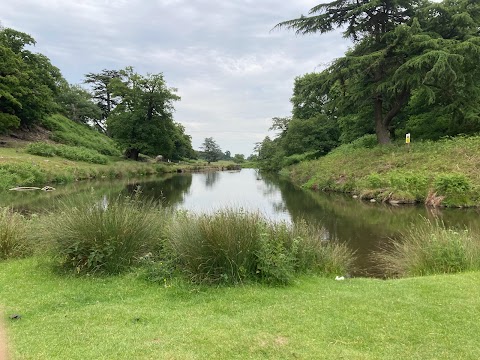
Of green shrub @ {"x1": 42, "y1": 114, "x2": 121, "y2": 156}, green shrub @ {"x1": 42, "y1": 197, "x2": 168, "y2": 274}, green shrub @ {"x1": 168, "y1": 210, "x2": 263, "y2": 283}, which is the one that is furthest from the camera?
green shrub @ {"x1": 42, "y1": 114, "x2": 121, "y2": 156}

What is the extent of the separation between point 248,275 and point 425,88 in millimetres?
20538

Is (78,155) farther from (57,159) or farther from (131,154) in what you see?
(131,154)

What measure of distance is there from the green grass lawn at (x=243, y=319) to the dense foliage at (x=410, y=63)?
1844 centimetres

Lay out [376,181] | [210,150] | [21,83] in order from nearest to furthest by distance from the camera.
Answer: [376,181] → [21,83] → [210,150]

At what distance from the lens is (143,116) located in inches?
1853

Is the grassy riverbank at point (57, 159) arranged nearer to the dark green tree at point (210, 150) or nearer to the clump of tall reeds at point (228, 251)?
the clump of tall reeds at point (228, 251)

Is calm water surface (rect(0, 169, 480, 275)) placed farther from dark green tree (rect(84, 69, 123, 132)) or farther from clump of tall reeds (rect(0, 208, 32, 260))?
dark green tree (rect(84, 69, 123, 132))

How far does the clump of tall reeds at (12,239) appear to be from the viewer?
710 centimetres

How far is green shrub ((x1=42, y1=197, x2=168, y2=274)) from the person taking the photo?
19.2ft

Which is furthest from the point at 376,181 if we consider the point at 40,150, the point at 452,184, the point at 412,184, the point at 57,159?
the point at 40,150

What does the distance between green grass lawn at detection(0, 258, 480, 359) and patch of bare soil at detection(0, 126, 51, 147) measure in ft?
107

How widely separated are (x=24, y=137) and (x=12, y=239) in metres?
34.8

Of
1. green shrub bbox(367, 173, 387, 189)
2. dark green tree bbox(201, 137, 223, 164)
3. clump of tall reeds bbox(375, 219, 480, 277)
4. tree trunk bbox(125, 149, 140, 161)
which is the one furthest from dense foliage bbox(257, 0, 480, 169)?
dark green tree bbox(201, 137, 223, 164)

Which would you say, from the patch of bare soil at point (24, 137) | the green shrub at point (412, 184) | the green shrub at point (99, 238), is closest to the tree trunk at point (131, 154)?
the patch of bare soil at point (24, 137)
